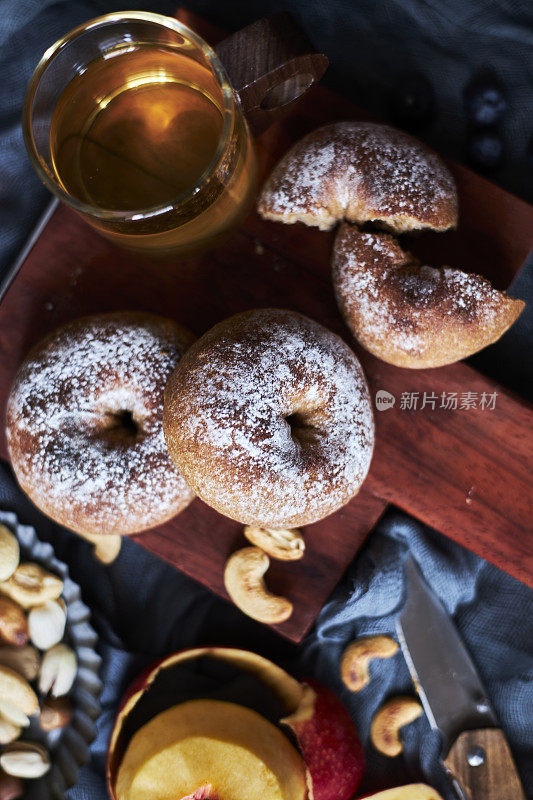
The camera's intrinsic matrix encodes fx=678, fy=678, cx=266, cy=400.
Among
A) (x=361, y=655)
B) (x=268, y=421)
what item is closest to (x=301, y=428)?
(x=268, y=421)

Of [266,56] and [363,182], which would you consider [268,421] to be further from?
[266,56]

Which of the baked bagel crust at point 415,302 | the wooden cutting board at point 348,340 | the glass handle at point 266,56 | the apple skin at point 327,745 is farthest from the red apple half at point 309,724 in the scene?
the glass handle at point 266,56

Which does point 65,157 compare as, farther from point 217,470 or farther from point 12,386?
point 217,470

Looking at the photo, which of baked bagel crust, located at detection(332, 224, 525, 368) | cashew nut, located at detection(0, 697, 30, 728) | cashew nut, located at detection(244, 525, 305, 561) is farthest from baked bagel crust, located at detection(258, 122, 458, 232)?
cashew nut, located at detection(0, 697, 30, 728)

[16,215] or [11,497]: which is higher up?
[16,215]

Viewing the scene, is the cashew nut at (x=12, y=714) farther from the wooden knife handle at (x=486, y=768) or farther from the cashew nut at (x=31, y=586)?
the wooden knife handle at (x=486, y=768)

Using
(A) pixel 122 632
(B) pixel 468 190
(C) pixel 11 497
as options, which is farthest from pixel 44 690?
(B) pixel 468 190
